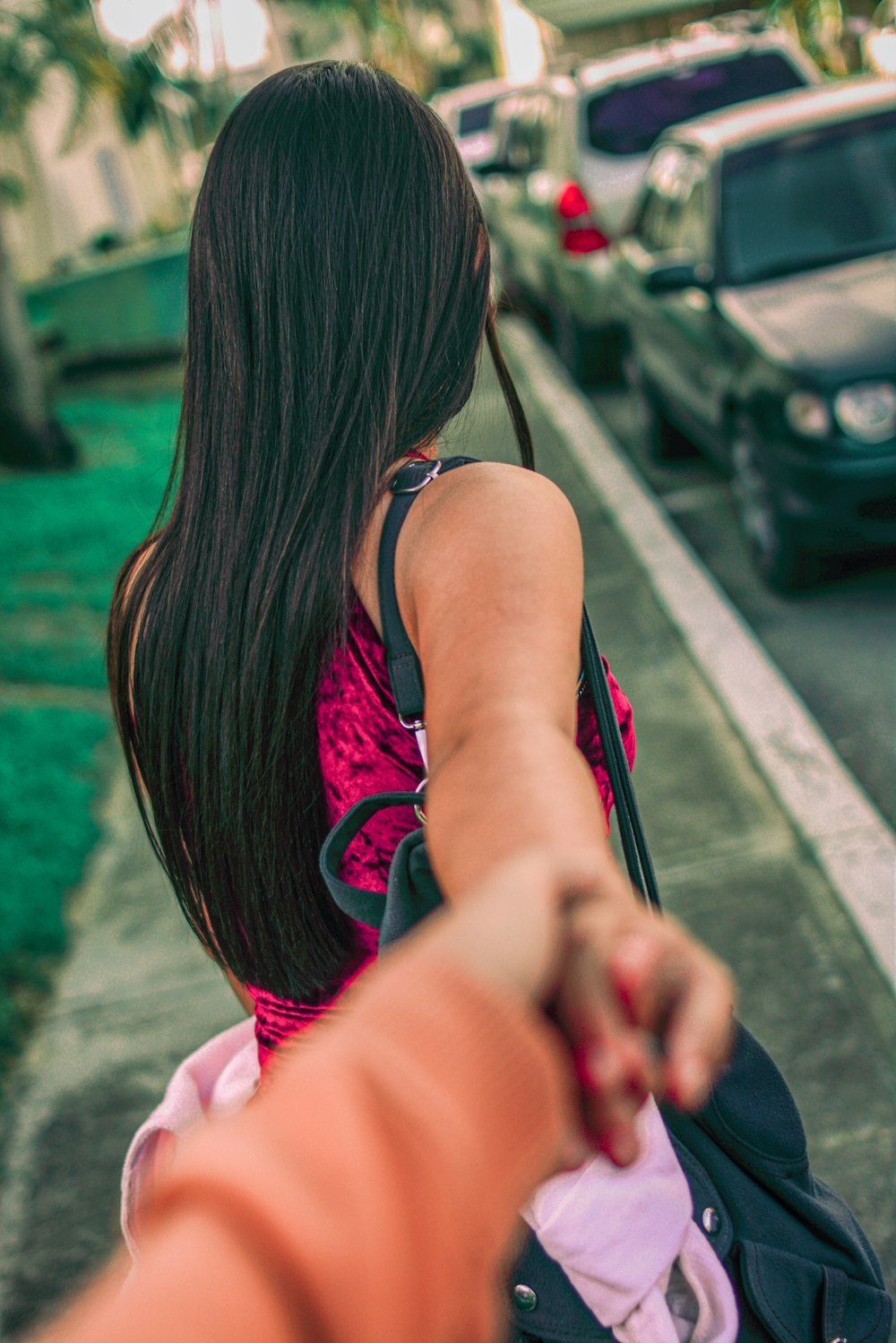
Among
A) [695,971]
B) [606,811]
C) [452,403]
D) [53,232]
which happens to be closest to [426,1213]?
[695,971]

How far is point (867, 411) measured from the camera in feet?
15.9

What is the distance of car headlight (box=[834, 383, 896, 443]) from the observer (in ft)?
15.8

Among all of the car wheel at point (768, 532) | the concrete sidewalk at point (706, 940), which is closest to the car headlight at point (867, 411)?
the car wheel at point (768, 532)

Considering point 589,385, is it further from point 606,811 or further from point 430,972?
point 430,972

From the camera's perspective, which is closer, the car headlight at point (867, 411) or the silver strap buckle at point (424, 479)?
the silver strap buckle at point (424, 479)

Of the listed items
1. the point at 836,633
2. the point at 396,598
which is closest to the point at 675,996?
the point at 396,598

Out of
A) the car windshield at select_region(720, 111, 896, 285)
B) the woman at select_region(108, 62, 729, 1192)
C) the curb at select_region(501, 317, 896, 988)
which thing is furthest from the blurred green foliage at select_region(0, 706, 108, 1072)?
the car windshield at select_region(720, 111, 896, 285)

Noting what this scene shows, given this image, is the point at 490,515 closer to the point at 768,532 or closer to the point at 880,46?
the point at 768,532

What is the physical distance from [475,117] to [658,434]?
17.0 m

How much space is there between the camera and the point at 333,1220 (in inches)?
21.8

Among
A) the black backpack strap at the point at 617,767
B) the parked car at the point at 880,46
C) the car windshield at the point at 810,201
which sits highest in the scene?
the black backpack strap at the point at 617,767

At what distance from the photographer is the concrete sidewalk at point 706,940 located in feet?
9.20

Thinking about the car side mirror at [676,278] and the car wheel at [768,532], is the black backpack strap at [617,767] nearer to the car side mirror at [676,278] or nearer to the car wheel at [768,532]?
the car wheel at [768,532]

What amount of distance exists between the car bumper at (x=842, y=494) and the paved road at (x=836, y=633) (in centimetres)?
37
